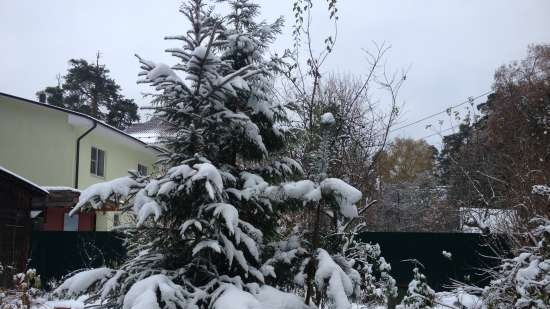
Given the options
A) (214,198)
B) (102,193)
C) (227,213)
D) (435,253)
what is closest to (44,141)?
(435,253)

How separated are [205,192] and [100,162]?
639 inches

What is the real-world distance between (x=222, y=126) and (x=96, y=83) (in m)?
33.1

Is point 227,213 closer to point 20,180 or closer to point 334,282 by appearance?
point 334,282

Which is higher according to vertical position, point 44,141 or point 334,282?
point 44,141

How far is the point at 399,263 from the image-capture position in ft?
31.8

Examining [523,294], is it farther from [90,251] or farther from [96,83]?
[96,83]

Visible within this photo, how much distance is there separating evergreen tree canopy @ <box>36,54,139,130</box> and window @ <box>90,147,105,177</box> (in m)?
16.7

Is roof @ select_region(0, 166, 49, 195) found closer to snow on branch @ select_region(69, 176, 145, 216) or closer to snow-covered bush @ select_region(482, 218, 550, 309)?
snow on branch @ select_region(69, 176, 145, 216)

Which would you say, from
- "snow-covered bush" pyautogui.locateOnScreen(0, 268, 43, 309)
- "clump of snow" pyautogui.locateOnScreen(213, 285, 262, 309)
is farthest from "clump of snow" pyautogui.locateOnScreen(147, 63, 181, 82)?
"snow-covered bush" pyautogui.locateOnScreen(0, 268, 43, 309)

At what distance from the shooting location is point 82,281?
Answer: 347 cm

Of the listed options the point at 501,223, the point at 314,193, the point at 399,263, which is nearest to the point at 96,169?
the point at 399,263

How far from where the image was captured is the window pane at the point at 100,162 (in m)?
18.6

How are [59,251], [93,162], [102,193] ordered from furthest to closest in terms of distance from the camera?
[93,162] < [59,251] < [102,193]

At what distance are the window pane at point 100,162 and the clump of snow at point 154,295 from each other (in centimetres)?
1637
